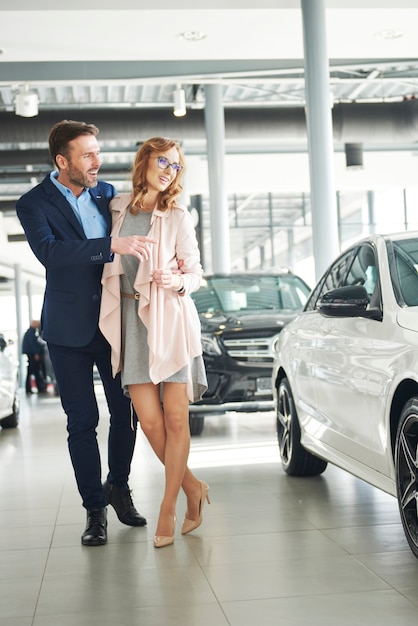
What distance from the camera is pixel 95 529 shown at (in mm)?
4645

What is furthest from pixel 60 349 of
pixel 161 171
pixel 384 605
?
pixel 384 605

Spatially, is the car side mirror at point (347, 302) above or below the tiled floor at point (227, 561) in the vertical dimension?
above

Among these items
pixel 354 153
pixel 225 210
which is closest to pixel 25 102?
pixel 225 210

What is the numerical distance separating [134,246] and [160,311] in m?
0.37

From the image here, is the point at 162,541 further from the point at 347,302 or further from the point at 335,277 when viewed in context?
the point at 335,277

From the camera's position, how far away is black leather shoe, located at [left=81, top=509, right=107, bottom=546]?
4.60 metres

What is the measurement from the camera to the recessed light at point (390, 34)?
444 inches

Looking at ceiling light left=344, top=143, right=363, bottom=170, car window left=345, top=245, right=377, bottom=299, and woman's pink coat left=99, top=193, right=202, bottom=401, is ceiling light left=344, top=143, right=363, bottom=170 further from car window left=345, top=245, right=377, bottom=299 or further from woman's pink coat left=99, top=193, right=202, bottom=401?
woman's pink coat left=99, top=193, right=202, bottom=401

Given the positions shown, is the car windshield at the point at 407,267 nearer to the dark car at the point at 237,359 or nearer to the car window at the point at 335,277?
the car window at the point at 335,277

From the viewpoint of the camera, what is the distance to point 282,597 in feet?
11.7

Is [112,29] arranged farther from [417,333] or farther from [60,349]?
[417,333]

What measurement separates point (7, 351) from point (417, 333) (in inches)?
331

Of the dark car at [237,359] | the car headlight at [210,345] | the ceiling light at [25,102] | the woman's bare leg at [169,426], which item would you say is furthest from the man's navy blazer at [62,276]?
the ceiling light at [25,102]

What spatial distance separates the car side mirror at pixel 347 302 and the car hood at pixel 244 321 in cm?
434
